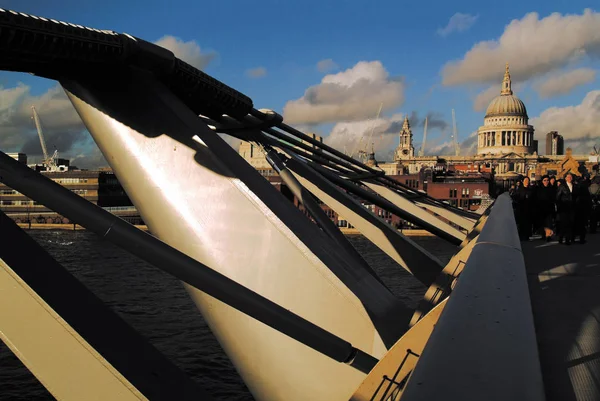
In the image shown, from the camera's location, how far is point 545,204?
1116 cm

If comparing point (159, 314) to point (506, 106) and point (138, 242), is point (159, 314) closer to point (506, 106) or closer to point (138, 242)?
point (138, 242)

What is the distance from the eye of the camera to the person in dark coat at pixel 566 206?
963 cm

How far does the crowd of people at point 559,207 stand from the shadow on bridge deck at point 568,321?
196cm

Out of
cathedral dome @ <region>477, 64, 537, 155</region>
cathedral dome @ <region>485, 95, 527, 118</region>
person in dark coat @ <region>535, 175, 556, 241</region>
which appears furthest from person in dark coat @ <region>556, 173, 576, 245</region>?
cathedral dome @ <region>485, 95, 527, 118</region>

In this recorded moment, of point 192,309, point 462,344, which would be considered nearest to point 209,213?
point 462,344

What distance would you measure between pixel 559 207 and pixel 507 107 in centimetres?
15067

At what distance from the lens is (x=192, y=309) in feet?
79.3

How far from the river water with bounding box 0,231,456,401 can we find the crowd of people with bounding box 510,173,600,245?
8.67m

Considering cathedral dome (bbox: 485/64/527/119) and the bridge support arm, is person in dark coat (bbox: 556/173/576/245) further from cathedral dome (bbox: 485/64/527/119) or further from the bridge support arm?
cathedral dome (bbox: 485/64/527/119)

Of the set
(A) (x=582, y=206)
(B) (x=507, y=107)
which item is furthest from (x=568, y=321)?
(B) (x=507, y=107)

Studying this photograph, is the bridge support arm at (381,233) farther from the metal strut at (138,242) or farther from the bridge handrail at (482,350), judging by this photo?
the bridge handrail at (482,350)

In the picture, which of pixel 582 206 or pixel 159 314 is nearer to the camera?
pixel 582 206

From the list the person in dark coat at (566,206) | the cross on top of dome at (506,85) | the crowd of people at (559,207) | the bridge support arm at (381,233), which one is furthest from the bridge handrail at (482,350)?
the cross on top of dome at (506,85)

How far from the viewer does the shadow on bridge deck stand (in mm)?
2262
